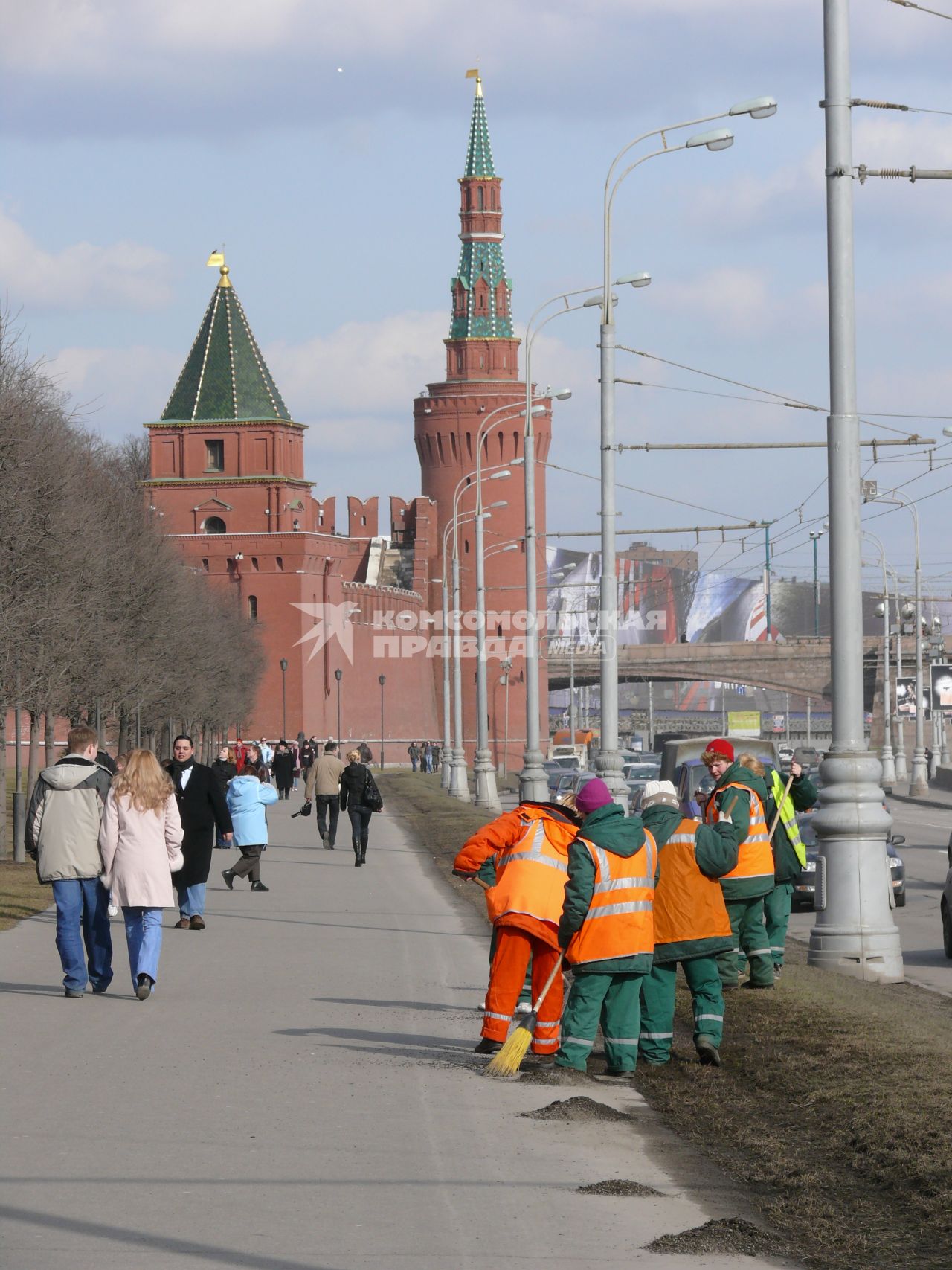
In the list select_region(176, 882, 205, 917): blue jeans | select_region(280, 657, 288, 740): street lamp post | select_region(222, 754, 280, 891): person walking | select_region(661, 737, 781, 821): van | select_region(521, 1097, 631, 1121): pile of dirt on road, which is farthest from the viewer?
select_region(280, 657, 288, 740): street lamp post

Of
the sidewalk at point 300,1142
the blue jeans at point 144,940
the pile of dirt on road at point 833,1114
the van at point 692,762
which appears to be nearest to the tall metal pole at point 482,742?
the van at point 692,762

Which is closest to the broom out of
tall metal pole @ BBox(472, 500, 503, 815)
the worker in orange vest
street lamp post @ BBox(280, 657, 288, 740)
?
the worker in orange vest

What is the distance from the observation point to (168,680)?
4669 cm

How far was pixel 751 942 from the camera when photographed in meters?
13.0

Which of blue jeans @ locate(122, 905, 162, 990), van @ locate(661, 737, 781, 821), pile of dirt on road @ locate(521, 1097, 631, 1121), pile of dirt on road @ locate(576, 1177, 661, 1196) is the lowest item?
pile of dirt on road @ locate(521, 1097, 631, 1121)

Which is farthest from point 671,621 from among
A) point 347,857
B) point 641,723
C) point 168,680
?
point 347,857

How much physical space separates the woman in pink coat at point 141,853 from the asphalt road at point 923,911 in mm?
6363

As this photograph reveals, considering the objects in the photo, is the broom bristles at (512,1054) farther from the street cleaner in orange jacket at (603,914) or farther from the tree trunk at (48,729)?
the tree trunk at (48,729)

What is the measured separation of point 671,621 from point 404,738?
68.0 meters

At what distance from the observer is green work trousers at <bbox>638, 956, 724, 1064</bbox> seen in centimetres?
1029

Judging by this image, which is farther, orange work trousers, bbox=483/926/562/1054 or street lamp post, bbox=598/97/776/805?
street lamp post, bbox=598/97/776/805

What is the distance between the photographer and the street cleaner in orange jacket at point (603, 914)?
964 cm

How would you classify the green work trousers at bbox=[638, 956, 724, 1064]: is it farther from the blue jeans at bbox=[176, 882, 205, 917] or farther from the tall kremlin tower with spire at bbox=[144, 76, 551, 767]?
the tall kremlin tower with spire at bbox=[144, 76, 551, 767]

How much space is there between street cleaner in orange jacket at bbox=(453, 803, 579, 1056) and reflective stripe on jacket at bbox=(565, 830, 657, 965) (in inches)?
15.0
